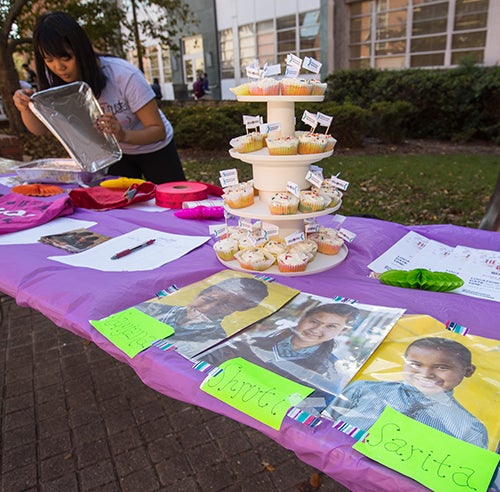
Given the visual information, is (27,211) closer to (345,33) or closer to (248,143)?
(248,143)

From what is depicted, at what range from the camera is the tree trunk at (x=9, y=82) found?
340 inches

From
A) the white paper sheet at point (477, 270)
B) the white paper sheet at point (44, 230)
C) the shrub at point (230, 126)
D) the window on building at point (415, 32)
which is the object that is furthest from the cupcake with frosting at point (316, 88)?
the window on building at point (415, 32)

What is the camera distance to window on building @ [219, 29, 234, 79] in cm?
1675

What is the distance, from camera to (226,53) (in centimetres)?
1708

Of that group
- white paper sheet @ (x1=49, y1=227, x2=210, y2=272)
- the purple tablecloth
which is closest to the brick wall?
the purple tablecloth

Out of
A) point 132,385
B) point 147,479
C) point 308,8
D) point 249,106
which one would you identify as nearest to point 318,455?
point 147,479

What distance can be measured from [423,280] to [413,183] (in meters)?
5.16

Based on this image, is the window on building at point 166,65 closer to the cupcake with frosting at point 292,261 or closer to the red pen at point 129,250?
the red pen at point 129,250

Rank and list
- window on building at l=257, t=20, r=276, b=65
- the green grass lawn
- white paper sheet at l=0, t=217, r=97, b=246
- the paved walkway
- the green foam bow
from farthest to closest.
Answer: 1. window on building at l=257, t=20, r=276, b=65
2. the green grass lawn
3. the paved walkway
4. white paper sheet at l=0, t=217, r=97, b=246
5. the green foam bow

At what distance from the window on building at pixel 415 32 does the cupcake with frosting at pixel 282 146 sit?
10.8 m

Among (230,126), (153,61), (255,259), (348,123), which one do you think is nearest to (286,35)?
(348,123)

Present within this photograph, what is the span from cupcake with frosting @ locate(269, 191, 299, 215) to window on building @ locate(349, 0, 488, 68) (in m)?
10.8

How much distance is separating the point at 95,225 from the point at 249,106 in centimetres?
788

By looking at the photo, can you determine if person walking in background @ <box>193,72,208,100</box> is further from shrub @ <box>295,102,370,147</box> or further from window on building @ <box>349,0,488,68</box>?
shrub @ <box>295,102,370,147</box>
